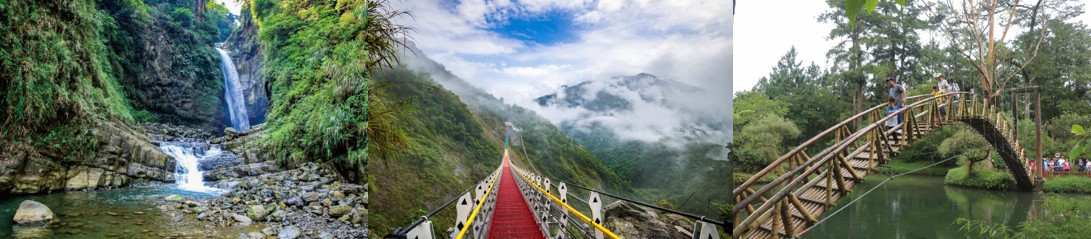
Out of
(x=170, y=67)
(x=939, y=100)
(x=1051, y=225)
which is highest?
(x=170, y=67)

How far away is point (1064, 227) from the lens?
3023 millimetres

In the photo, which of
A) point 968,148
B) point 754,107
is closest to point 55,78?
point 754,107

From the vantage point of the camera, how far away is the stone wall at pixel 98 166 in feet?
12.0

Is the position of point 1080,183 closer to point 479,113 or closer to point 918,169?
point 918,169

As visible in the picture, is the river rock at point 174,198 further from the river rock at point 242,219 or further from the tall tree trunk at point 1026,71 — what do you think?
the tall tree trunk at point 1026,71

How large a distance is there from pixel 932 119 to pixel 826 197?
1093 millimetres

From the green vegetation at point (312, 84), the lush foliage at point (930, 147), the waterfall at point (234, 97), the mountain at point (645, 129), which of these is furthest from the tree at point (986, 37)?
the waterfall at point (234, 97)

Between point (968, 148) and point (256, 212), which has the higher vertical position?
point (968, 148)

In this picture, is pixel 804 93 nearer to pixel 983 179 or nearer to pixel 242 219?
pixel 983 179

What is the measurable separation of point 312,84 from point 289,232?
105 cm

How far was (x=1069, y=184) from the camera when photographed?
308cm

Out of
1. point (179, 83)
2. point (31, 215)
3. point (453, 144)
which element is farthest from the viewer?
point (179, 83)

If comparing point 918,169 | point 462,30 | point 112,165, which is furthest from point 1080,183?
point 112,165

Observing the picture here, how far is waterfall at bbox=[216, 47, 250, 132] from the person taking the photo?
4047mm
